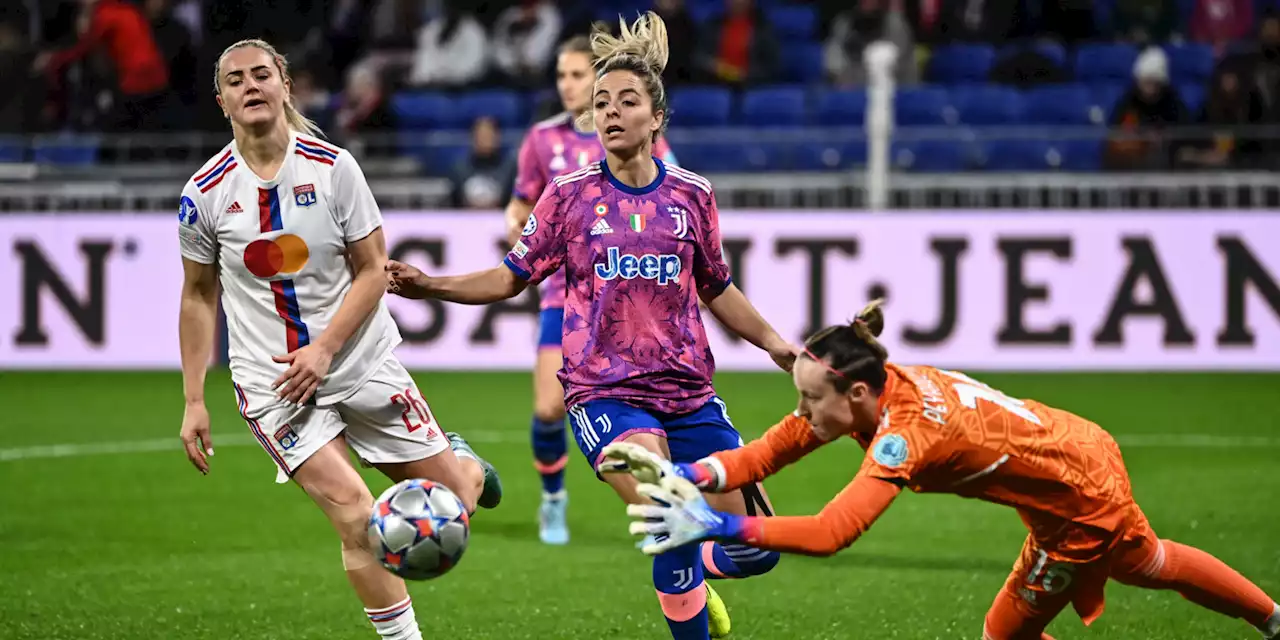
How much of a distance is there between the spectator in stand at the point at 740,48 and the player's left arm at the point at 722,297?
11.6 m

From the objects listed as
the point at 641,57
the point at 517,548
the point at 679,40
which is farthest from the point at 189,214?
the point at 679,40

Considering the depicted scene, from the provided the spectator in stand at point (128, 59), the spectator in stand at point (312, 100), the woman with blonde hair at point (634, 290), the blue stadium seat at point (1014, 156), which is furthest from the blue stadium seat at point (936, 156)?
the woman with blonde hair at point (634, 290)

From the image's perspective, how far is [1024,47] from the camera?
57.6 ft

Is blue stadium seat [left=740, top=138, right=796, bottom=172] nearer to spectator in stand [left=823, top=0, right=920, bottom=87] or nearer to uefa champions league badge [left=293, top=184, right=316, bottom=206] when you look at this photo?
spectator in stand [left=823, top=0, right=920, bottom=87]

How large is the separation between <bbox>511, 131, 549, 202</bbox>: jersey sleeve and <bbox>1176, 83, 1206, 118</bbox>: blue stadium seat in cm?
1019

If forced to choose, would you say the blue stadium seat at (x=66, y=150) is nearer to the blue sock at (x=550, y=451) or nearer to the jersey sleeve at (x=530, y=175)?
the jersey sleeve at (x=530, y=175)

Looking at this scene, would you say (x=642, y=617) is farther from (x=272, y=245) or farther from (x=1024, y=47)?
(x=1024, y=47)

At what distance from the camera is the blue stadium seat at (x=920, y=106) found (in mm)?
16875

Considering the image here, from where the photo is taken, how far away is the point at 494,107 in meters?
17.7

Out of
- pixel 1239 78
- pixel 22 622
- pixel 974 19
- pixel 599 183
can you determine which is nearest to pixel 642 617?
pixel 599 183

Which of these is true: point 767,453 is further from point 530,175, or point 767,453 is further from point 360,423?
point 530,175

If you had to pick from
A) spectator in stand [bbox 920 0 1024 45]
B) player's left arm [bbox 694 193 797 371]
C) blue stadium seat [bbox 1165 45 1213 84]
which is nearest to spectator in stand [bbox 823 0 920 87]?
spectator in stand [bbox 920 0 1024 45]

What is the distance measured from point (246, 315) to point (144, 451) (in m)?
6.47

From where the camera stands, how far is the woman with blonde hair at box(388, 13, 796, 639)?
221 inches
